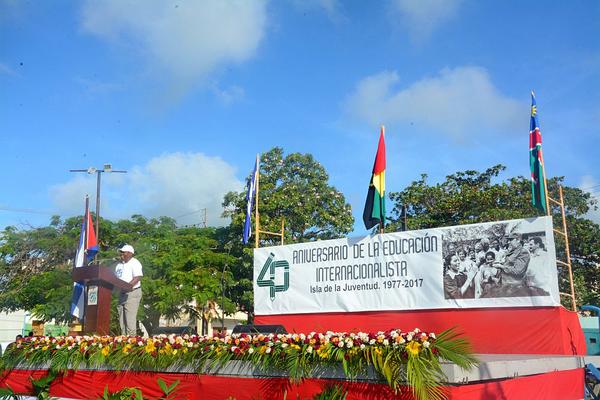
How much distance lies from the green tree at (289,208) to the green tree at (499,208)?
11.9 feet

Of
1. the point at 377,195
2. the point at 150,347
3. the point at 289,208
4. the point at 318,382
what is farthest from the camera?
the point at 289,208

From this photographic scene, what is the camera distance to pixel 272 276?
1415 cm

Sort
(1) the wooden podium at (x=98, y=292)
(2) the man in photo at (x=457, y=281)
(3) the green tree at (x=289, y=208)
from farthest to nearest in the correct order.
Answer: (3) the green tree at (x=289, y=208) → (2) the man in photo at (x=457, y=281) → (1) the wooden podium at (x=98, y=292)

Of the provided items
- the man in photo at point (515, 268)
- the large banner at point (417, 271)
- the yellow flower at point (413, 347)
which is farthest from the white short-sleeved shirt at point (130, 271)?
the man in photo at point (515, 268)

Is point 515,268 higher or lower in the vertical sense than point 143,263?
lower

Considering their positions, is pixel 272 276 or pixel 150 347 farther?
pixel 272 276

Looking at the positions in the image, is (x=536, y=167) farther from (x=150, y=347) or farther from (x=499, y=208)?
(x=499, y=208)

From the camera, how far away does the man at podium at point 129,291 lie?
898 cm

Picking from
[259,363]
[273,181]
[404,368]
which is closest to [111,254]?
[273,181]

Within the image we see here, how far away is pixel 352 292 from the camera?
1269 cm

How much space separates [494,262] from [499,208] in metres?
15.7

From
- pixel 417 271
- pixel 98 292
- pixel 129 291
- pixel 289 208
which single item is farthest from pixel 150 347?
pixel 289 208

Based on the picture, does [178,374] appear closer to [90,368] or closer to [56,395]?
[90,368]

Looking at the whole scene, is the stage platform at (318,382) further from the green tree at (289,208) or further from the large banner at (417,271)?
the green tree at (289,208)
